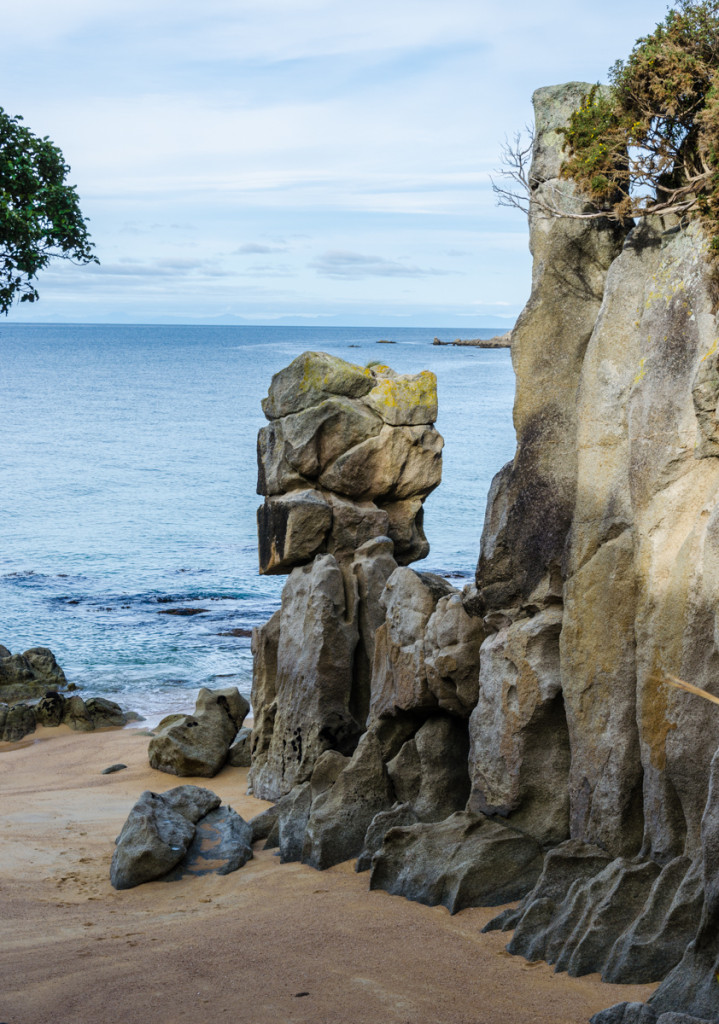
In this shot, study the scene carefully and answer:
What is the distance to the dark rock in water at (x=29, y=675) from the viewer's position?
22.4 m

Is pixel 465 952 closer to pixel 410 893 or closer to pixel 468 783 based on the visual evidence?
pixel 410 893

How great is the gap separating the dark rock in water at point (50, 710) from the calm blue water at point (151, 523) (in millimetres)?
2249

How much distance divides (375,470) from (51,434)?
73.2 metres

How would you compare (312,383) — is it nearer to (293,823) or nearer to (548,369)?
(548,369)

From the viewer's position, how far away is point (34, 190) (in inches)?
714

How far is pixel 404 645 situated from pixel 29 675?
532 inches

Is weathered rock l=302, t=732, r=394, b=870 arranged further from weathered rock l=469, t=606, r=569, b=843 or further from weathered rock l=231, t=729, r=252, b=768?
weathered rock l=231, t=729, r=252, b=768

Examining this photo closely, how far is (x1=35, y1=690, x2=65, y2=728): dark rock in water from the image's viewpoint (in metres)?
20.2

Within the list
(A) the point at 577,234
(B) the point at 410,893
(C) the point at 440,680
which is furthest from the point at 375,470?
(B) the point at 410,893

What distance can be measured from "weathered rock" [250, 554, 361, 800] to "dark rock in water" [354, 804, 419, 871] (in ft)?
9.70

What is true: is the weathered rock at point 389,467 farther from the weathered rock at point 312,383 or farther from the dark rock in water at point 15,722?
the dark rock in water at point 15,722

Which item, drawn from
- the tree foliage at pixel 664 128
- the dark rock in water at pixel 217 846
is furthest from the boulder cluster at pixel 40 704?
the tree foliage at pixel 664 128

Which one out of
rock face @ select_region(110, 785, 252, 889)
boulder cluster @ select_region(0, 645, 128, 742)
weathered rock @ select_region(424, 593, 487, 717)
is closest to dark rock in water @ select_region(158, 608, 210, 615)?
boulder cluster @ select_region(0, 645, 128, 742)

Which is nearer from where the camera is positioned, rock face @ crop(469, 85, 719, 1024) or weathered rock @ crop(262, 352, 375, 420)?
rock face @ crop(469, 85, 719, 1024)
